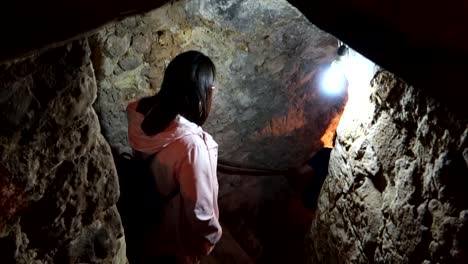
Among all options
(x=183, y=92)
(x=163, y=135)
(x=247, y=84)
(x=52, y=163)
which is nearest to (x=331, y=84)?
(x=247, y=84)

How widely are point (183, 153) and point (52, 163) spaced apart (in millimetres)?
926

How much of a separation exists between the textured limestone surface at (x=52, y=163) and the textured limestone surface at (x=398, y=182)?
3.63ft

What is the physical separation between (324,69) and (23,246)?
2.87 meters

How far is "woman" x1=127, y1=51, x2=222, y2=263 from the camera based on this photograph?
85.0 inches

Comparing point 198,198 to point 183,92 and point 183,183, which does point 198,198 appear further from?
point 183,92

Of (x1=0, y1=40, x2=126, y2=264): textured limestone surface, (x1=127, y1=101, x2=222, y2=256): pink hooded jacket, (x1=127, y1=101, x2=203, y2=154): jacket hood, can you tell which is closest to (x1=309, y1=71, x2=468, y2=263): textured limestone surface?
(x1=127, y1=101, x2=222, y2=256): pink hooded jacket

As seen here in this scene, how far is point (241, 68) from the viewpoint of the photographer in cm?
337

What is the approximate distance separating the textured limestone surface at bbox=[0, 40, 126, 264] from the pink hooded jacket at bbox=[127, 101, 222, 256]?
675 millimetres

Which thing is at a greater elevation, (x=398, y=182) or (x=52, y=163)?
(x=52, y=163)

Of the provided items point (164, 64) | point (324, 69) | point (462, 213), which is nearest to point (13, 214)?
point (462, 213)

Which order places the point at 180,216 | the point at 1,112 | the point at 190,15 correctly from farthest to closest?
the point at 190,15 → the point at 180,216 → the point at 1,112

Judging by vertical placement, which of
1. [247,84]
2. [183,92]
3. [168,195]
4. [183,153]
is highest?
[183,92]

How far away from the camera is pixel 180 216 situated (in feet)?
7.49

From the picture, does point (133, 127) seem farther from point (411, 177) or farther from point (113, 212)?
point (411, 177)
